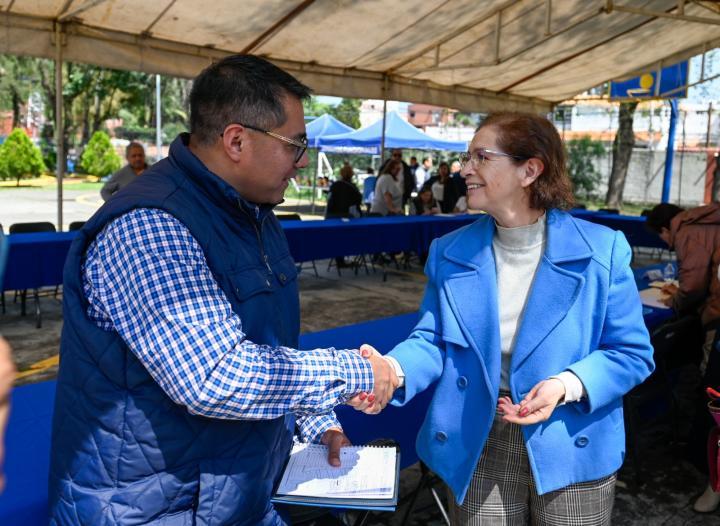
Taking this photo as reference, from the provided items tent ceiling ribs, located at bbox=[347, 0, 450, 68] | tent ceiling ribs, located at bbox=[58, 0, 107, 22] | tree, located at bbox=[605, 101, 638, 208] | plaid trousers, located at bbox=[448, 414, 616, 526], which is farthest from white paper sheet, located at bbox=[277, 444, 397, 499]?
tree, located at bbox=[605, 101, 638, 208]

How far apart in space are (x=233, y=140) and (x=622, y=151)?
21.8m

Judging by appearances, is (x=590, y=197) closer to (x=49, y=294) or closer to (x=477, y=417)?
(x=49, y=294)

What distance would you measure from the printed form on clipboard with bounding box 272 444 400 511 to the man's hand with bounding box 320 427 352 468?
0.05 feet

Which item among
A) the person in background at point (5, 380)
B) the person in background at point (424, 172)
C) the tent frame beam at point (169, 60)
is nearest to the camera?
the person in background at point (5, 380)

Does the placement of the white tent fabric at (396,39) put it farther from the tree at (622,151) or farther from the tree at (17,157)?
the tree at (17,157)

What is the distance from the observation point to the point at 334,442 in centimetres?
171

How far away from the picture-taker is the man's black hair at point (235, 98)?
1.42m

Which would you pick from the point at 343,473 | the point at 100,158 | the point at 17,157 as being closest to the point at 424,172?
the point at 100,158

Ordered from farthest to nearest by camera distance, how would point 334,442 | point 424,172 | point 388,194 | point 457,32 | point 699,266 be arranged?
point 424,172, point 388,194, point 457,32, point 699,266, point 334,442

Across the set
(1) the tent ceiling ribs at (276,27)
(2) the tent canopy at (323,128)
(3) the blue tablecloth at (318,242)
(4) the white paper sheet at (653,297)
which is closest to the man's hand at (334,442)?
(4) the white paper sheet at (653,297)

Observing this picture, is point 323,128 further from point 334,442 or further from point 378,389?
point 378,389

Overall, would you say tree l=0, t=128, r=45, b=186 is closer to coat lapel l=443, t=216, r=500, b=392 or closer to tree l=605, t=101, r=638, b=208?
tree l=605, t=101, r=638, b=208

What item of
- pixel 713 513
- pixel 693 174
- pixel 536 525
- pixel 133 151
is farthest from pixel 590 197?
pixel 536 525

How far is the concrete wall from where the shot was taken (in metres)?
23.3
